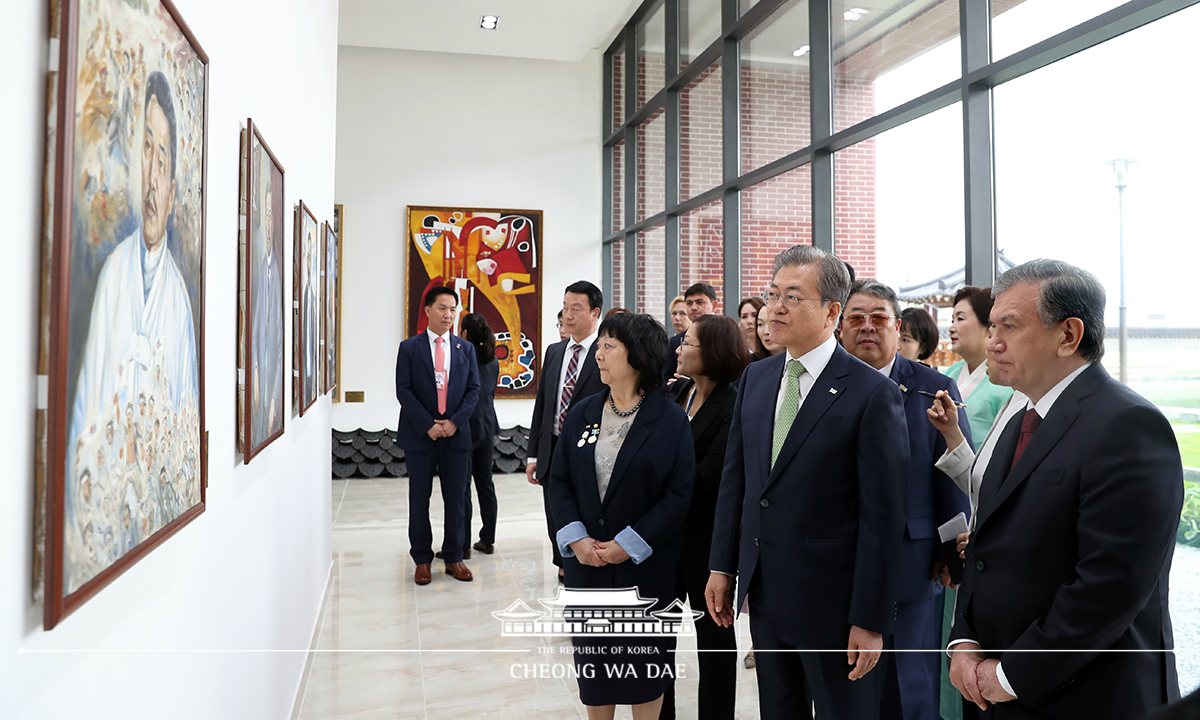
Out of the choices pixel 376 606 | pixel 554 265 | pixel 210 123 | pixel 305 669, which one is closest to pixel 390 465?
pixel 554 265

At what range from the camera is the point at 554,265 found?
32.9 ft

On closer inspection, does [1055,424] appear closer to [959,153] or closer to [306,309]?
[959,153]

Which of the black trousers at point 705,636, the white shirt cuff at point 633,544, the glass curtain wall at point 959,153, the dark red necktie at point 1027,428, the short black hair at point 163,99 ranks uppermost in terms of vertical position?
the glass curtain wall at point 959,153

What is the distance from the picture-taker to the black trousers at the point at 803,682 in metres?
2.05

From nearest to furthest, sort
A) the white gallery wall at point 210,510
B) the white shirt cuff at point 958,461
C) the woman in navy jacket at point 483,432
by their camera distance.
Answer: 1. the white gallery wall at point 210,510
2. the white shirt cuff at point 958,461
3. the woman in navy jacket at point 483,432

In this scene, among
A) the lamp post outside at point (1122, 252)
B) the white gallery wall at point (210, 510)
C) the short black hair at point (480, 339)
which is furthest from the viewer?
the short black hair at point (480, 339)

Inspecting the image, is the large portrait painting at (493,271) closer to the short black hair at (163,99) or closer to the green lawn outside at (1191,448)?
the green lawn outside at (1191,448)

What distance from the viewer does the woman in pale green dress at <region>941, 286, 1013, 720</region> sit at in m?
2.91

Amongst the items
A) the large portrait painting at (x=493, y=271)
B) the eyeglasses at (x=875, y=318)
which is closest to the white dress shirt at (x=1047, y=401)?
the eyeglasses at (x=875, y=318)

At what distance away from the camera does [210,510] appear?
76.0 inches

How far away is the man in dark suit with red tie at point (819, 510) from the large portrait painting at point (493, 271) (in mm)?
7708

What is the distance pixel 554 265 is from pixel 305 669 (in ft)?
22.6

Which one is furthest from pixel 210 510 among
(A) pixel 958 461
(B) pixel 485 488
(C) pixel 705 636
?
(B) pixel 485 488
